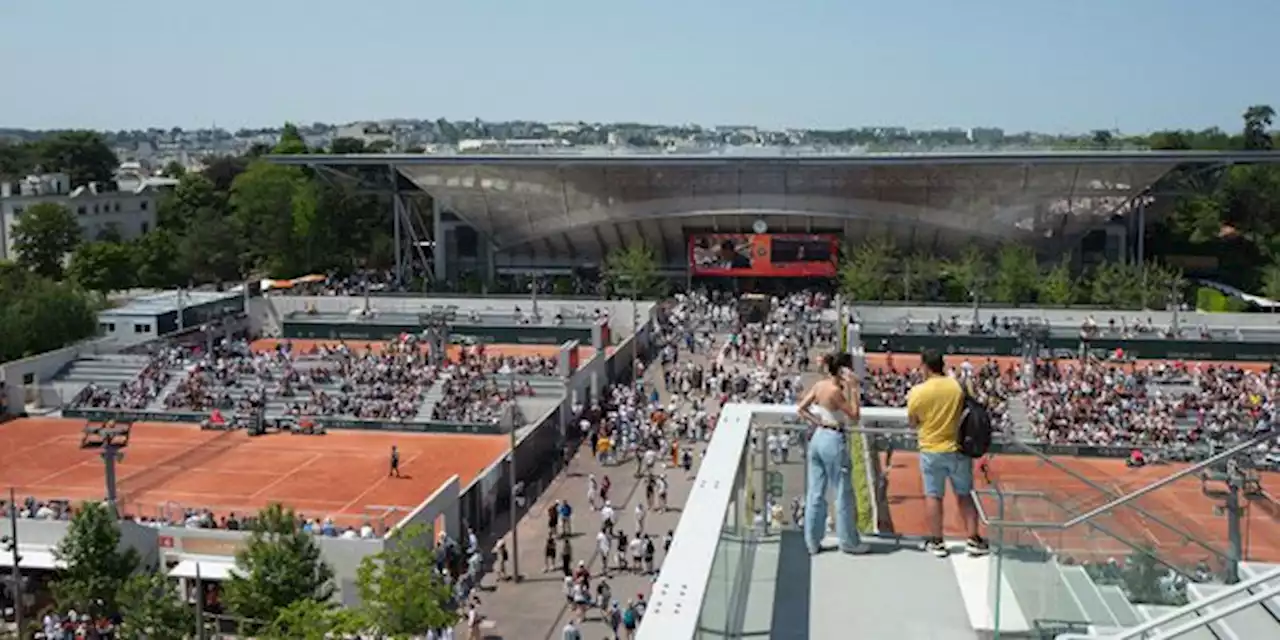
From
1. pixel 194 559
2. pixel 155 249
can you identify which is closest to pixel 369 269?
pixel 155 249

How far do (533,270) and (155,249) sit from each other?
65.0 ft

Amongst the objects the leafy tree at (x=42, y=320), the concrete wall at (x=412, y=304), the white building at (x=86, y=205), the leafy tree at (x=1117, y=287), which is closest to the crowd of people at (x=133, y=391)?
the leafy tree at (x=42, y=320)

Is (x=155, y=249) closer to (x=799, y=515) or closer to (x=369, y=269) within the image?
(x=369, y=269)

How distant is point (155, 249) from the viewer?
212 ft

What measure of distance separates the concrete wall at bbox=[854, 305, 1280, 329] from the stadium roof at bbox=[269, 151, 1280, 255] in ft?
29.3

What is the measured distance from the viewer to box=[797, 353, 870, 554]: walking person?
577 centimetres

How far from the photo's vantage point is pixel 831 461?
589 centimetres

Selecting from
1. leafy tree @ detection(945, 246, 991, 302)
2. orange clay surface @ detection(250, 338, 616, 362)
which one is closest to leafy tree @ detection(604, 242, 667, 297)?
orange clay surface @ detection(250, 338, 616, 362)

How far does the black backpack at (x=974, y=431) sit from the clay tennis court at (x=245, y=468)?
19.1 metres

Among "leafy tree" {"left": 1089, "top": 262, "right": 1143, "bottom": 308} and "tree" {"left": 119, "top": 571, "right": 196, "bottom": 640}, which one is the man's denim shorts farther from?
"leafy tree" {"left": 1089, "top": 262, "right": 1143, "bottom": 308}

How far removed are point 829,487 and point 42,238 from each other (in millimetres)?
68303

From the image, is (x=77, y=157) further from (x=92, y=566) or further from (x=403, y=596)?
(x=403, y=596)

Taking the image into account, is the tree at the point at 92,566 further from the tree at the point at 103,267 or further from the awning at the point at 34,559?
the tree at the point at 103,267

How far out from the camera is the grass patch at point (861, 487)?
20.4 feet
